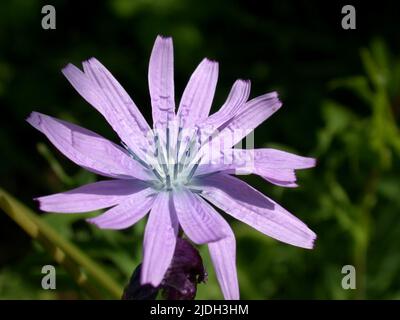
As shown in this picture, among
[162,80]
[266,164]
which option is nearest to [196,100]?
[162,80]

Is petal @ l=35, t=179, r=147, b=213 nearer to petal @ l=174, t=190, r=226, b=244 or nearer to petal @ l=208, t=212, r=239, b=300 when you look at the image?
petal @ l=174, t=190, r=226, b=244

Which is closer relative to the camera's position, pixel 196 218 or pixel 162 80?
pixel 196 218

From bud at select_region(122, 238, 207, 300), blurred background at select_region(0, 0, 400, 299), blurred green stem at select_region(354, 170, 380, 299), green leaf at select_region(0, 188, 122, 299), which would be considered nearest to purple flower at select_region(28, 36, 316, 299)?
bud at select_region(122, 238, 207, 300)

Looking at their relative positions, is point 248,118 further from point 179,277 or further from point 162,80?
point 179,277

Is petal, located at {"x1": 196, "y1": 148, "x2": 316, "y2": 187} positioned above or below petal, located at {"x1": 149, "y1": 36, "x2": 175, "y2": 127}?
below

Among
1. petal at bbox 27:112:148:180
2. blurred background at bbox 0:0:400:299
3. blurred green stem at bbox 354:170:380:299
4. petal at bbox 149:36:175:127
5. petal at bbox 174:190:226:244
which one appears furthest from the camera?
blurred background at bbox 0:0:400:299

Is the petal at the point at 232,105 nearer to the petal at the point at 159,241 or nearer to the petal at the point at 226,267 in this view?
the petal at the point at 159,241

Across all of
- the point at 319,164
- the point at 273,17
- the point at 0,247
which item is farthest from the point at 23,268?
the point at 273,17
